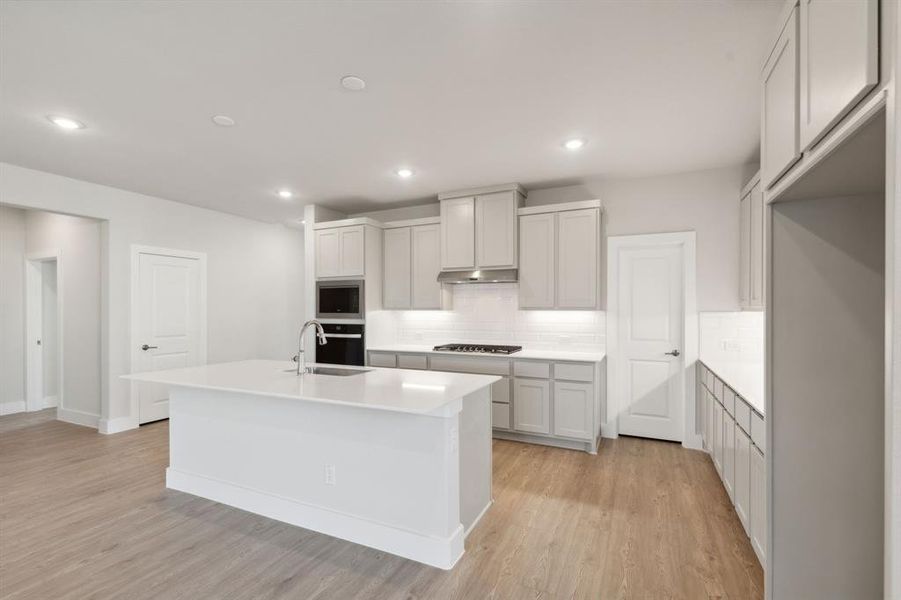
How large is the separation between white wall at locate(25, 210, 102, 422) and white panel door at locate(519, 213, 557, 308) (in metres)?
4.71

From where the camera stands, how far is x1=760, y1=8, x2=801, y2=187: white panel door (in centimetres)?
141

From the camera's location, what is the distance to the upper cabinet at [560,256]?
416cm

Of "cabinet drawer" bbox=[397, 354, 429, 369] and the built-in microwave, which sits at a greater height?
the built-in microwave

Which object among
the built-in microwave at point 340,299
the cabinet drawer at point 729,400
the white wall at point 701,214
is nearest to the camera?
the cabinet drawer at point 729,400

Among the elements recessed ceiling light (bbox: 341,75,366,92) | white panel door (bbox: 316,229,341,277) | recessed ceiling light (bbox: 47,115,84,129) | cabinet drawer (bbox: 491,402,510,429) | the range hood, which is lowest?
cabinet drawer (bbox: 491,402,510,429)

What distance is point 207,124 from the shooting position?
9.78ft

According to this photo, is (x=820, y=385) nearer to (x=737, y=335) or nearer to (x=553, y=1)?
(x=553, y=1)

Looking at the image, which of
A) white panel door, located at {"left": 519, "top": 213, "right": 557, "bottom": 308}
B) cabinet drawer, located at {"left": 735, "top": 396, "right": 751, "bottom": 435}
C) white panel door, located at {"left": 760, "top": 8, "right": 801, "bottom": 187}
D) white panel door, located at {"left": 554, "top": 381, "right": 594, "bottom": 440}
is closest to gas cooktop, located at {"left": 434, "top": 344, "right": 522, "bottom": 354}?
white panel door, located at {"left": 519, "top": 213, "right": 557, "bottom": 308}

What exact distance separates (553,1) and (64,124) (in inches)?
133

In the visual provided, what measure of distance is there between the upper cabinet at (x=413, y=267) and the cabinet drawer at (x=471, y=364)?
0.72 meters

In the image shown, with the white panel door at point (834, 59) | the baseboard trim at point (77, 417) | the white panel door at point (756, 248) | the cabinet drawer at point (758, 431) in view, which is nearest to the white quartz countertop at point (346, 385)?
the cabinet drawer at point (758, 431)

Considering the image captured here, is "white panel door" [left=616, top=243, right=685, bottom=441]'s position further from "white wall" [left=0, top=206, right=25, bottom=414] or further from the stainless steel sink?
"white wall" [left=0, top=206, right=25, bottom=414]

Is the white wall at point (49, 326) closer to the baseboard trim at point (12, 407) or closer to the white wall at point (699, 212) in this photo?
the baseboard trim at point (12, 407)

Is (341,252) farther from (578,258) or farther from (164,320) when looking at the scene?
(578,258)
